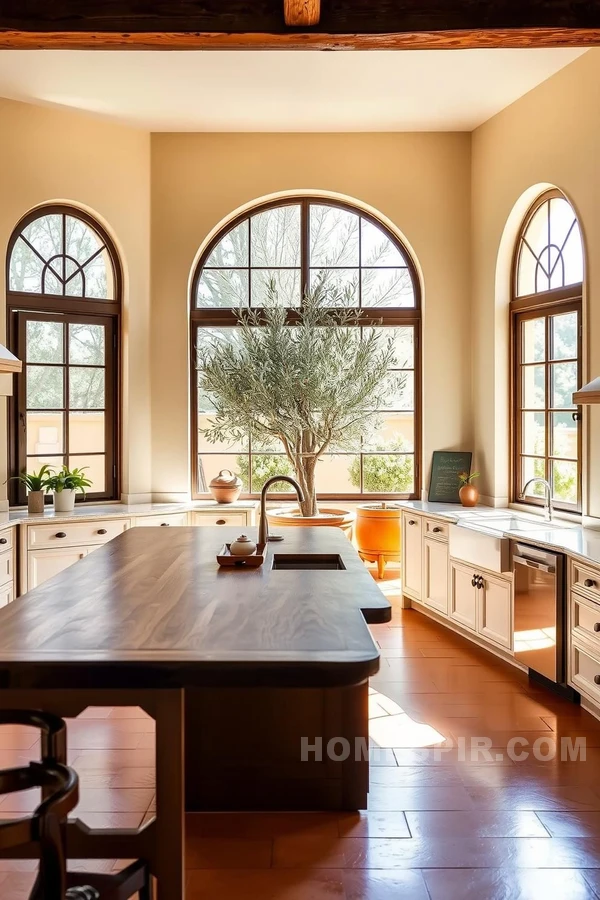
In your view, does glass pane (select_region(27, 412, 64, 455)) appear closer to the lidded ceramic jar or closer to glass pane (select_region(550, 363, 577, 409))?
the lidded ceramic jar

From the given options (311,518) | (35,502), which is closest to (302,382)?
(311,518)

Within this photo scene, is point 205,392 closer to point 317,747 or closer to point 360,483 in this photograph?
point 360,483

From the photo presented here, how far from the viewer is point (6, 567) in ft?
15.5

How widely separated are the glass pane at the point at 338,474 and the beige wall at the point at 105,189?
56.9 inches

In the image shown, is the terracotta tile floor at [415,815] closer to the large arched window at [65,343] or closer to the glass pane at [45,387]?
the large arched window at [65,343]

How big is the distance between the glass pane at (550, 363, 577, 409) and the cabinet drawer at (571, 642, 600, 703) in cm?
176

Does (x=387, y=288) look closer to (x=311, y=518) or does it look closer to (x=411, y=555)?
(x=311, y=518)

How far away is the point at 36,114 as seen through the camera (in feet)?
17.6

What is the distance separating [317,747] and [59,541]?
293 cm

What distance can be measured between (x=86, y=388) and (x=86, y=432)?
35cm

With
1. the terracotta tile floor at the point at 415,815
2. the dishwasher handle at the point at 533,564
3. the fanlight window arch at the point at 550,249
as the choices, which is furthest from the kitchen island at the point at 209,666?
the fanlight window arch at the point at 550,249

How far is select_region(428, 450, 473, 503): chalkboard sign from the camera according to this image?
576cm

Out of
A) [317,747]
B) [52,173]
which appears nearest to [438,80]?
[52,173]

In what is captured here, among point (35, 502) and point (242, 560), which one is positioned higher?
point (35, 502)
